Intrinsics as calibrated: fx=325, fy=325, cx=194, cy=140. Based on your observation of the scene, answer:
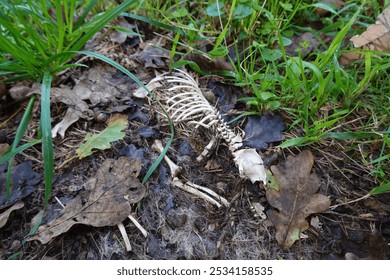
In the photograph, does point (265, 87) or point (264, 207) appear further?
point (265, 87)

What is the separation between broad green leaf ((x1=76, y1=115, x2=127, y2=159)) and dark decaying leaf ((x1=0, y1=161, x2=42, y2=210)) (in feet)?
0.71

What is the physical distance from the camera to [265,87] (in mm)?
1516

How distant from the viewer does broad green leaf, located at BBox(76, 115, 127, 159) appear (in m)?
1.43

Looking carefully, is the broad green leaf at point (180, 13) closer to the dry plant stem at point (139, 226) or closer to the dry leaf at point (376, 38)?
the dry leaf at point (376, 38)

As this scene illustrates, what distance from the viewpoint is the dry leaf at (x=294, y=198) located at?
1.27 meters

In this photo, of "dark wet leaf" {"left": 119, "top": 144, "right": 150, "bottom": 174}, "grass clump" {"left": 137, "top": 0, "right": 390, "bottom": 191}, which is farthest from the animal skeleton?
"dark wet leaf" {"left": 119, "top": 144, "right": 150, "bottom": 174}

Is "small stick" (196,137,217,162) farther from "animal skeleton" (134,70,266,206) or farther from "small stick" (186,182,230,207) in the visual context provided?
"small stick" (186,182,230,207)

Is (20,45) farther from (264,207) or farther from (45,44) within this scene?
(264,207)

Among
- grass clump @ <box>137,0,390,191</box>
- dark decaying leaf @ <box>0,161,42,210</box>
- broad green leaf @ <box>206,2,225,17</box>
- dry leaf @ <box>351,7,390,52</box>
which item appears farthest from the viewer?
broad green leaf @ <box>206,2,225,17</box>

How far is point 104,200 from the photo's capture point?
133 centimetres

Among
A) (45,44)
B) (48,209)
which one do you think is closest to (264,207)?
(48,209)

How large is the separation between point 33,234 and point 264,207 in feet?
3.03

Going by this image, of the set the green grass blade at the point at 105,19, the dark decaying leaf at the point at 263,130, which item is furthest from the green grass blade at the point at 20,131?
the dark decaying leaf at the point at 263,130
